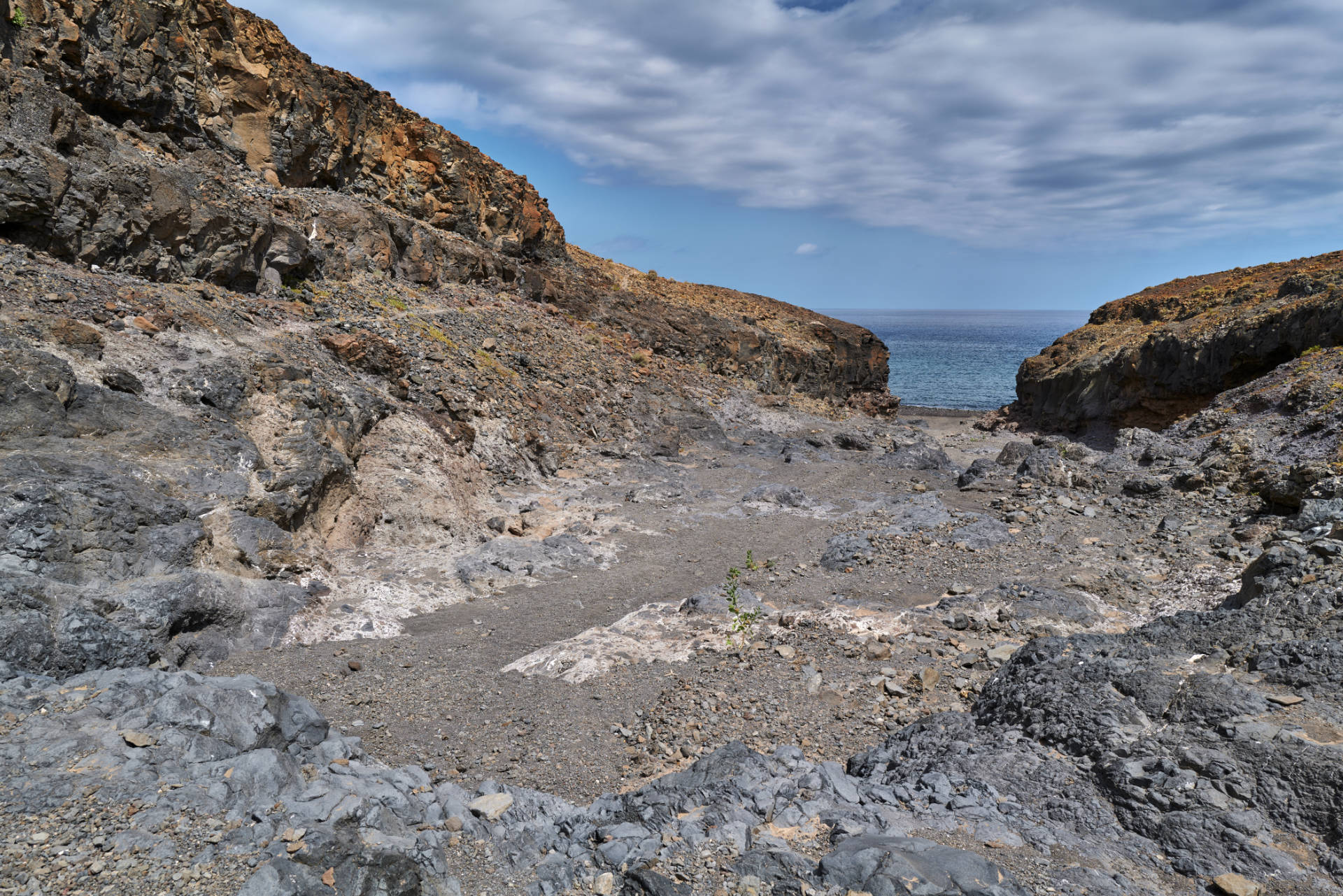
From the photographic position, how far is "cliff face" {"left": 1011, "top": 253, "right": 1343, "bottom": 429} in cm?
2283

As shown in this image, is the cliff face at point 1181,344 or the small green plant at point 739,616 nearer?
the small green plant at point 739,616

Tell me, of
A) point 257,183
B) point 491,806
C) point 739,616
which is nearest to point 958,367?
point 257,183

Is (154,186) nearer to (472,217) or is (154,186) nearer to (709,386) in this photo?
(472,217)

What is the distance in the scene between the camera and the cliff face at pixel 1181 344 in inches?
899

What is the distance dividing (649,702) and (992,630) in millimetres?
4422

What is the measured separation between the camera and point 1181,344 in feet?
84.8

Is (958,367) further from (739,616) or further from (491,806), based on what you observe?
(491,806)

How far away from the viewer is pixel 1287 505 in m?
11.2

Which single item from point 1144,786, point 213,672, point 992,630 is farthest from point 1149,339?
point 213,672

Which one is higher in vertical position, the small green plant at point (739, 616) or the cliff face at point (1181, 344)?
the cliff face at point (1181, 344)

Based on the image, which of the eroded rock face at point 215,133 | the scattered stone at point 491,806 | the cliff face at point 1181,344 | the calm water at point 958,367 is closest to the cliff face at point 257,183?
the eroded rock face at point 215,133

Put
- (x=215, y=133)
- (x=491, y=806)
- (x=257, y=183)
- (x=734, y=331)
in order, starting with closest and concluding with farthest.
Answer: (x=491, y=806) → (x=215, y=133) → (x=257, y=183) → (x=734, y=331)

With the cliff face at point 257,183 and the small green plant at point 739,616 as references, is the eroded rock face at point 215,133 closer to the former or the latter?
the cliff face at point 257,183

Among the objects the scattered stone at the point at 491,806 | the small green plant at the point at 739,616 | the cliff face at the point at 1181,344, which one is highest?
the cliff face at the point at 1181,344
